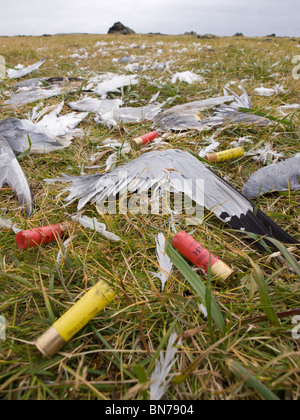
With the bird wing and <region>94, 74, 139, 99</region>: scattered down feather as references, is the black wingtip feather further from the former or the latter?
<region>94, 74, 139, 99</region>: scattered down feather

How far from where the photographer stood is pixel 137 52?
6297 mm

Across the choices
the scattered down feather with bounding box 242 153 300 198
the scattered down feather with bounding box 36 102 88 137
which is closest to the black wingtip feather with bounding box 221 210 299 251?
the scattered down feather with bounding box 242 153 300 198

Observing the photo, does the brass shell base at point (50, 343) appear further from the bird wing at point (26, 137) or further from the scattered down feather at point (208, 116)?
the scattered down feather at point (208, 116)

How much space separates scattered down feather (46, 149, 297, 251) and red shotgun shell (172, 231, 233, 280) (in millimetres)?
284

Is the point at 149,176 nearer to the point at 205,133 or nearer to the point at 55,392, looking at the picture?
the point at 205,133

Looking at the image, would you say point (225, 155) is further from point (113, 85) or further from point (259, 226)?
point (113, 85)

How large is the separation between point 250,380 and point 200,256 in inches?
18.9

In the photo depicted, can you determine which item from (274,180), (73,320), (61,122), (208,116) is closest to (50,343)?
(73,320)

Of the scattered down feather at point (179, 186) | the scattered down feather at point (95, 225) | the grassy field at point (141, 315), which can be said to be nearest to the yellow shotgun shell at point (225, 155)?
the grassy field at point (141, 315)

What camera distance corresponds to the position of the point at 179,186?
145 cm

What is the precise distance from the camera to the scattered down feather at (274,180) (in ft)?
5.04

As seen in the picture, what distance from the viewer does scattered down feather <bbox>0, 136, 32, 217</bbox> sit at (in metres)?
1.53

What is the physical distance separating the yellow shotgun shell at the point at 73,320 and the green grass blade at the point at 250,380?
46 centimetres

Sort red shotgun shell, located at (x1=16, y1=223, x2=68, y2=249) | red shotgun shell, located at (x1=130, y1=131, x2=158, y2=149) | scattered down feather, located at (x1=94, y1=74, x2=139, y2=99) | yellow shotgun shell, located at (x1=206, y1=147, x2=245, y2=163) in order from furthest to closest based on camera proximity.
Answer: scattered down feather, located at (x1=94, y1=74, x2=139, y2=99)
red shotgun shell, located at (x1=130, y1=131, x2=158, y2=149)
yellow shotgun shell, located at (x1=206, y1=147, x2=245, y2=163)
red shotgun shell, located at (x1=16, y1=223, x2=68, y2=249)
